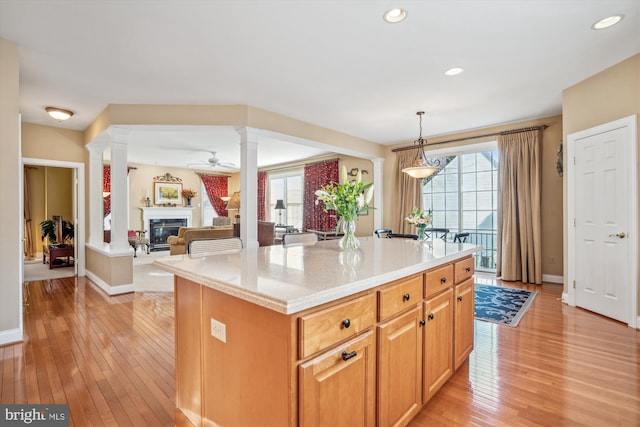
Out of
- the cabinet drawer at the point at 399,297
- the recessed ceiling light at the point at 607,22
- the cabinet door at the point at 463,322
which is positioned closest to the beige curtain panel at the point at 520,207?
the recessed ceiling light at the point at 607,22

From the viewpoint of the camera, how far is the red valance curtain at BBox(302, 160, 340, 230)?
25.9ft

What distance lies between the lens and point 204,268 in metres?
1.49

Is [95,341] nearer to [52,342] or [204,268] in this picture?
[52,342]

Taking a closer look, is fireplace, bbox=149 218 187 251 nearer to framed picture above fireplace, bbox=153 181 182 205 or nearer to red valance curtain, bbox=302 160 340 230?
framed picture above fireplace, bbox=153 181 182 205

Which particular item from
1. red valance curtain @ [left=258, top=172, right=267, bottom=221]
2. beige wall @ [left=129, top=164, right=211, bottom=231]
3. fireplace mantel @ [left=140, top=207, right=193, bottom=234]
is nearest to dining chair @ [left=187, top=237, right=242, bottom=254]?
red valance curtain @ [left=258, top=172, right=267, bottom=221]

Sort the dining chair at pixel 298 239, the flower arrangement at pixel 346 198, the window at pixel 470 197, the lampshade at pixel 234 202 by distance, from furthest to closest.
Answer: the lampshade at pixel 234 202 < the window at pixel 470 197 < the dining chair at pixel 298 239 < the flower arrangement at pixel 346 198

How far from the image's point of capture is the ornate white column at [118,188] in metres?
4.26

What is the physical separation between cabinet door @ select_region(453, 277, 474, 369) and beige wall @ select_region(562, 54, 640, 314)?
6.97ft

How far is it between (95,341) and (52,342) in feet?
1.22

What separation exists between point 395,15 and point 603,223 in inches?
128

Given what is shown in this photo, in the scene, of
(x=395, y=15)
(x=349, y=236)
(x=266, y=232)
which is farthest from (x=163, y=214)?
(x=395, y=15)

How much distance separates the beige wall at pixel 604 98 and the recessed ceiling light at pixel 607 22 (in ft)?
3.11

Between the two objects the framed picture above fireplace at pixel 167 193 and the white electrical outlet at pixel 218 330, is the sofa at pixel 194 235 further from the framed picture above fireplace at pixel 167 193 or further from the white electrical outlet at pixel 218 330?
the white electrical outlet at pixel 218 330

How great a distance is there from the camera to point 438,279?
74.3 inches
